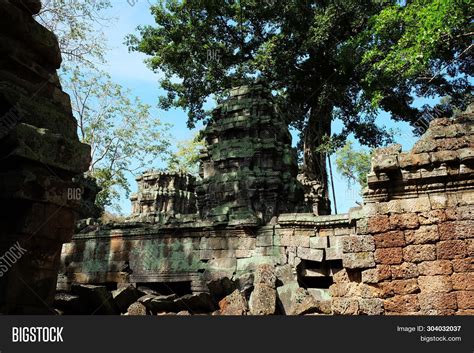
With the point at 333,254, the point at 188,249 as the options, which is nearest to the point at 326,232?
the point at 333,254

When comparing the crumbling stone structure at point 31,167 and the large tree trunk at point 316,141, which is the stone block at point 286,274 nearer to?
the crumbling stone structure at point 31,167

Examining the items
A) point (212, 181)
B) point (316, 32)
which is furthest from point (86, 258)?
point (316, 32)

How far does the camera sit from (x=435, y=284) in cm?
531

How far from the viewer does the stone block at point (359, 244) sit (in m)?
5.71

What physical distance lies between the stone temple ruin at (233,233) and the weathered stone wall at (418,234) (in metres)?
0.01

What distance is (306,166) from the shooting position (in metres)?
23.2

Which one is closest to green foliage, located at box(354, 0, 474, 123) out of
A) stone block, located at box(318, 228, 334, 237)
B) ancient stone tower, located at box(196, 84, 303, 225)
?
ancient stone tower, located at box(196, 84, 303, 225)

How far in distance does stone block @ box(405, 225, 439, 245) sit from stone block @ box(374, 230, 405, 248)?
0.07m

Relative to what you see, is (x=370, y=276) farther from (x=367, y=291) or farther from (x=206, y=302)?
(x=206, y=302)

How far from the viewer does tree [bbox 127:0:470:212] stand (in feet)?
71.8

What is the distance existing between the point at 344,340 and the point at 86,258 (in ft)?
28.9

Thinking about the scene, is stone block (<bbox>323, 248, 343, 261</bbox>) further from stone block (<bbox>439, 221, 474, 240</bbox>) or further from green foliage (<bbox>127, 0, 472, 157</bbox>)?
green foliage (<bbox>127, 0, 472, 157</bbox>)

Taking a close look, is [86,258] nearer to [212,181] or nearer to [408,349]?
[212,181]

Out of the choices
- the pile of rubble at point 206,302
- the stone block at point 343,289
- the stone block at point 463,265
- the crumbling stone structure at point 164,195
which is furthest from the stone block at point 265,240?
the crumbling stone structure at point 164,195
